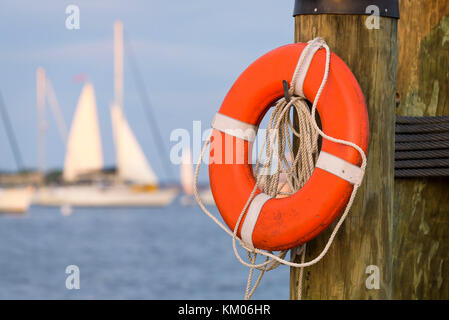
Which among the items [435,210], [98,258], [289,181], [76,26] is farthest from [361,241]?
[98,258]

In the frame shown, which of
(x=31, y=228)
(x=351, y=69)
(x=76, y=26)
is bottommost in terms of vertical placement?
(x=31, y=228)

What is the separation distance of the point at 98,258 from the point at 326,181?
31.1m

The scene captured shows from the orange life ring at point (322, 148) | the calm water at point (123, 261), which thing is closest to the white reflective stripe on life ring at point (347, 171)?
the orange life ring at point (322, 148)

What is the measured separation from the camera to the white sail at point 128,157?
4878 centimetres

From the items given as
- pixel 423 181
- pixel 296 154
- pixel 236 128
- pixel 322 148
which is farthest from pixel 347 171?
pixel 423 181

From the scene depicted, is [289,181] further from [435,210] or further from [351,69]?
[435,210]

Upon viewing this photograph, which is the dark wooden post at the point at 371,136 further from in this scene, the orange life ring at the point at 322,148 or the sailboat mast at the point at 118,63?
the sailboat mast at the point at 118,63

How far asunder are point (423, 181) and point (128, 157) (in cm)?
4668

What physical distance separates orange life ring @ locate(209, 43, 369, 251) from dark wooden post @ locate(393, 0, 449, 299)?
3.03 ft

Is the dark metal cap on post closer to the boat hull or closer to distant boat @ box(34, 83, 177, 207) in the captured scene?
distant boat @ box(34, 83, 177, 207)

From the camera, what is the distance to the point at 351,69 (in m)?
3.04
